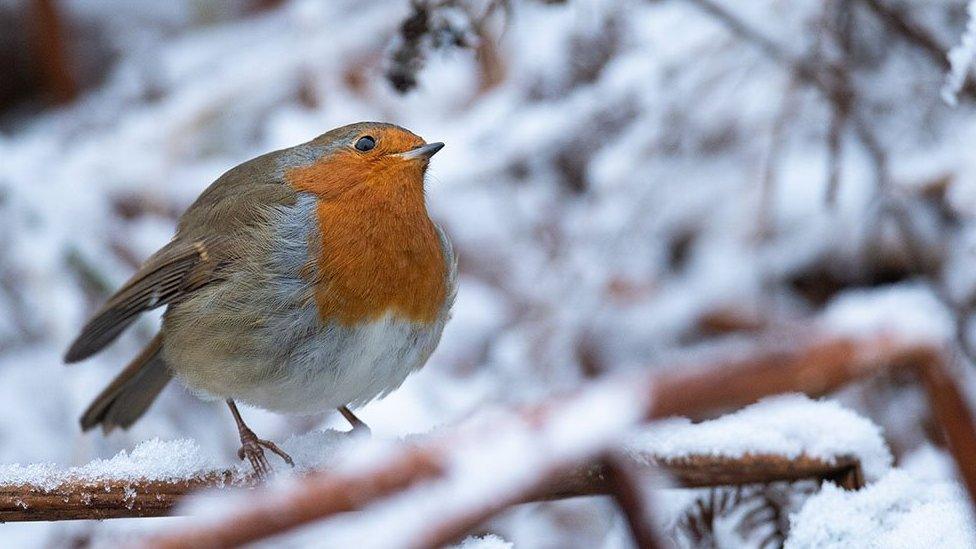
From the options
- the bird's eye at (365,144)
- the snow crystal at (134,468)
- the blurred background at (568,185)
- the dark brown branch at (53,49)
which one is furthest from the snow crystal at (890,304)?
the dark brown branch at (53,49)

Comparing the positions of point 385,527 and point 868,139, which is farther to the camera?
point 868,139

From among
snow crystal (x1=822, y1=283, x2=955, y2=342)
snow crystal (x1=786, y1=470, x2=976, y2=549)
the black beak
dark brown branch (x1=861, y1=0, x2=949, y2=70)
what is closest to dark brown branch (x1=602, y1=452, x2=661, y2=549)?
snow crystal (x1=786, y1=470, x2=976, y2=549)

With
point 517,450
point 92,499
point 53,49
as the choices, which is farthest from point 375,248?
point 53,49

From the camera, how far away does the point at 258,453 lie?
2588 millimetres

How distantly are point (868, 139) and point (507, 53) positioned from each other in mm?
1778

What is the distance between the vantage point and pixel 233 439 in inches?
167

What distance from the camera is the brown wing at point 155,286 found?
2877mm

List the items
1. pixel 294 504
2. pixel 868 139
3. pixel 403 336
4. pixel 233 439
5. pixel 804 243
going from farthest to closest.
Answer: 1. pixel 804 243
2. pixel 233 439
3. pixel 868 139
4. pixel 403 336
5. pixel 294 504

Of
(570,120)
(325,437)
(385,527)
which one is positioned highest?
(570,120)

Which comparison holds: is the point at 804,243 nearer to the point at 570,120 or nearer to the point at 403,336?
the point at 570,120

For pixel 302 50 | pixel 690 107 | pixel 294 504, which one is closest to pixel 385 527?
pixel 294 504

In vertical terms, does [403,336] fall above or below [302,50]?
below

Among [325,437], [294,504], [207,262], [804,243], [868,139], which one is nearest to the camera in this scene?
[294,504]

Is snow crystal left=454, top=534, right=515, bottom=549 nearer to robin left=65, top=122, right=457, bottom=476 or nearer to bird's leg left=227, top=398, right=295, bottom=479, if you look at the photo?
bird's leg left=227, top=398, right=295, bottom=479
